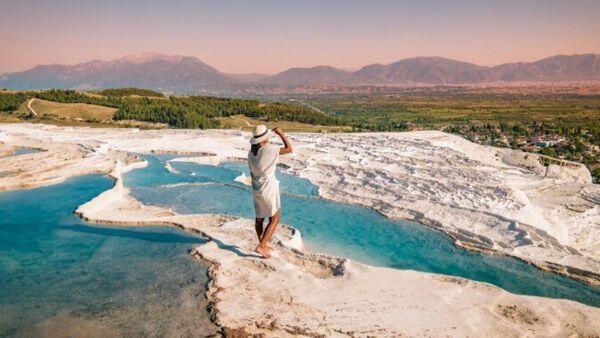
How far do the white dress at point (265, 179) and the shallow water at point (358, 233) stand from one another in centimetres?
364

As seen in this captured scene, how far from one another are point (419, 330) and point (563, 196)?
1514 cm

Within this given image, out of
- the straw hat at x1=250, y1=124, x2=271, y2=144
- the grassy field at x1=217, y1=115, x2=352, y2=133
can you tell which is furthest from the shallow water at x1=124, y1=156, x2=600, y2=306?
the grassy field at x1=217, y1=115, x2=352, y2=133

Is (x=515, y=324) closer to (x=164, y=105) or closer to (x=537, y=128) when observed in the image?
(x=164, y=105)

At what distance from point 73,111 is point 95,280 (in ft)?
142

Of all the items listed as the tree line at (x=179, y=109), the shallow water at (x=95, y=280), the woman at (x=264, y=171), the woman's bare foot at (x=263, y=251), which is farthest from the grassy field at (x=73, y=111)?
the woman at (x=264, y=171)

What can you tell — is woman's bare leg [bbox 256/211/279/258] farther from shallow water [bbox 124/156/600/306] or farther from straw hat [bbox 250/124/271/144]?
shallow water [bbox 124/156/600/306]

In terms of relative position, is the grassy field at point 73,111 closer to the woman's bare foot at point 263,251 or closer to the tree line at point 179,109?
the tree line at point 179,109

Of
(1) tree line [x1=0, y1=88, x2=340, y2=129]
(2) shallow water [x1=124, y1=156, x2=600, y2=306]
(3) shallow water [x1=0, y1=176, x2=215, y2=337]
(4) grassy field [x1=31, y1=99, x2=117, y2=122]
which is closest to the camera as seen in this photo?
(3) shallow water [x1=0, y1=176, x2=215, y2=337]

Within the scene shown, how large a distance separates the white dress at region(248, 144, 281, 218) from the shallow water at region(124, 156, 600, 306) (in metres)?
3.64

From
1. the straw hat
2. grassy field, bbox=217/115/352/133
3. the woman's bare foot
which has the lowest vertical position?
grassy field, bbox=217/115/352/133

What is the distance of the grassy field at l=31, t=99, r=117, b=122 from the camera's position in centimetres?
4467

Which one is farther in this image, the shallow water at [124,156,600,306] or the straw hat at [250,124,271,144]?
the shallow water at [124,156,600,306]

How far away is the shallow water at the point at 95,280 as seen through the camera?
626 centimetres

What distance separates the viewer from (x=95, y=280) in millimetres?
7730
